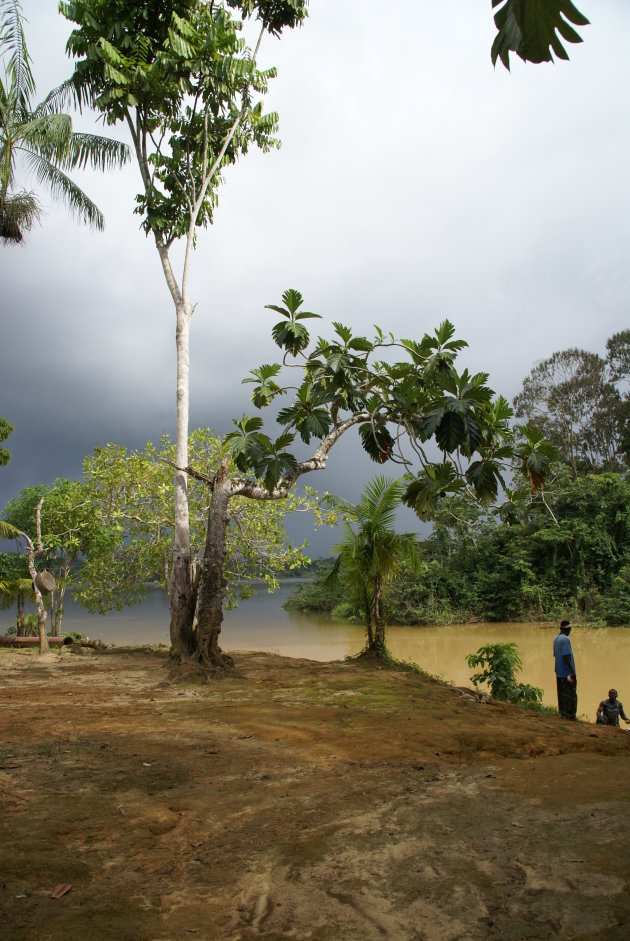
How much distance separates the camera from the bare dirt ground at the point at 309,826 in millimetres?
2145

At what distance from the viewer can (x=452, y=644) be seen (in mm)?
18172

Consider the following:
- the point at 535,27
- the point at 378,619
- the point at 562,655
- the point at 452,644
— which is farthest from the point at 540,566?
the point at 535,27

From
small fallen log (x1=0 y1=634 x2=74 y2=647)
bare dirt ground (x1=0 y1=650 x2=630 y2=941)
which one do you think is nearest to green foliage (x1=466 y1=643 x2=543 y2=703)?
bare dirt ground (x1=0 y1=650 x2=630 y2=941)

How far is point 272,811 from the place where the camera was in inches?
125

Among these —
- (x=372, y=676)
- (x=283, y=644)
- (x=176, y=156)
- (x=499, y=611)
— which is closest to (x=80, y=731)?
(x=372, y=676)

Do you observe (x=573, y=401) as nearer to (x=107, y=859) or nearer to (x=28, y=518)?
(x=28, y=518)

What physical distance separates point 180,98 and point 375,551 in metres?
7.76

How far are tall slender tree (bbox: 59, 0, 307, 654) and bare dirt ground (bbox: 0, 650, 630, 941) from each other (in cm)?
390

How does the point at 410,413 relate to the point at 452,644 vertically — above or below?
above

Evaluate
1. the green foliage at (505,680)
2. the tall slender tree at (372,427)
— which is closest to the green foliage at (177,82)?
the tall slender tree at (372,427)

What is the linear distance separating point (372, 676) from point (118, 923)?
617 centimetres

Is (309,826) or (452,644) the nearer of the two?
(309,826)

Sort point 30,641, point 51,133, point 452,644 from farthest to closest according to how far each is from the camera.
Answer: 1. point 452,644
2. point 30,641
3. point 51,133

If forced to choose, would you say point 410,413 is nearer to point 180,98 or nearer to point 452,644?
point 180,98
